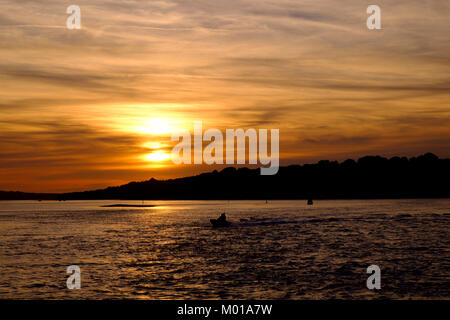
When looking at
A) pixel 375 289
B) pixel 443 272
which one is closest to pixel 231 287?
pixel 375 289

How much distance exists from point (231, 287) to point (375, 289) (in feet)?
31.5

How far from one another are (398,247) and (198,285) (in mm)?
32550

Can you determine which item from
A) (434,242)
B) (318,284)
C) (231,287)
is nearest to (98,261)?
(231,287)

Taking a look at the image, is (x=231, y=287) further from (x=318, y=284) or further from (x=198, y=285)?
(x=318, y=284)

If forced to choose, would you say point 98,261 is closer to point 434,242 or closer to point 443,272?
point 443,272

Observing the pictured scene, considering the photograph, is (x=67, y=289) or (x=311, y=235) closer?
(x=67, y=289)

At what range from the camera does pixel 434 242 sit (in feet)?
200

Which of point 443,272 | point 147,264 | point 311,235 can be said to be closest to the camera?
point 443,272
